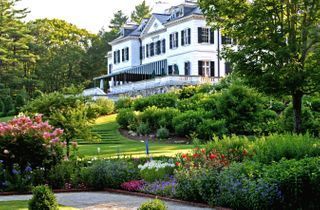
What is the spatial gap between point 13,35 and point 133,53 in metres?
14.1

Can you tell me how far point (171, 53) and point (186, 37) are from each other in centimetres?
345

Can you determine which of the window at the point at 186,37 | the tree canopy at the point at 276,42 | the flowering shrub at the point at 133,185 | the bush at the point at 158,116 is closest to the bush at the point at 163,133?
the bush at the point at 158,116

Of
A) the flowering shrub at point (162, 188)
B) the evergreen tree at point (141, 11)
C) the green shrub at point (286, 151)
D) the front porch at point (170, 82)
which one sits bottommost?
the flowering shrub at point (162, 188)

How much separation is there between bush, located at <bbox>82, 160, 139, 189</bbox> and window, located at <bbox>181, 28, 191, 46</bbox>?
118 feet

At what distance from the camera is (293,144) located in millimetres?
12039

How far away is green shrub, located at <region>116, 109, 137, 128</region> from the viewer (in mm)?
33594

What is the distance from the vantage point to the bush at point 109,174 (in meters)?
14.4

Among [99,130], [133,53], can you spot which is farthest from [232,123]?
[133,53]

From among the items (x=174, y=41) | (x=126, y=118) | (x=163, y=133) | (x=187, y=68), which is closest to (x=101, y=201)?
(x=163, y=133)

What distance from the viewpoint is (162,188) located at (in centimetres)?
1280

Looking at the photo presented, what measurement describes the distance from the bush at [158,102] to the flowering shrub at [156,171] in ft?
66.3

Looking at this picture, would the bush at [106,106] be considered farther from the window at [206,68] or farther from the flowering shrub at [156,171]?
the flowering shrub at [156,171]

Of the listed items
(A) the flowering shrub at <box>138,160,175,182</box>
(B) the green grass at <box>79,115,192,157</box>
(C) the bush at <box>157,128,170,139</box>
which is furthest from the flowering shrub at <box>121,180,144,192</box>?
(C) the bush at <box>157,128,170,139</box>

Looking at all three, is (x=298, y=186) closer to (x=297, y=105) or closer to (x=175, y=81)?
(x=297, y=105)
